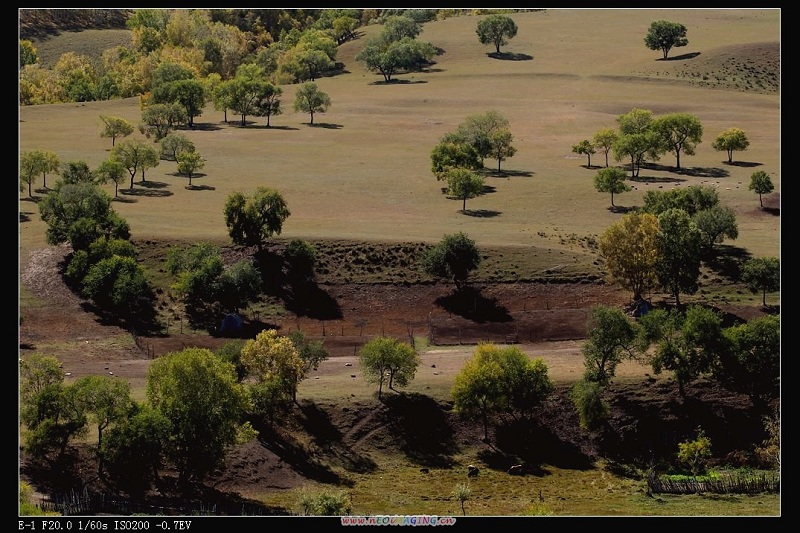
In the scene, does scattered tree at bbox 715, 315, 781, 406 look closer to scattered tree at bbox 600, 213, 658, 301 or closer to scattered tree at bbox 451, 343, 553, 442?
scattered tree at bbox 451, 343, 553, 442

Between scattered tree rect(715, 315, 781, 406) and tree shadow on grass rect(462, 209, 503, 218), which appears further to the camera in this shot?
tree shadow on grass rect(462, 209, 503, 218)

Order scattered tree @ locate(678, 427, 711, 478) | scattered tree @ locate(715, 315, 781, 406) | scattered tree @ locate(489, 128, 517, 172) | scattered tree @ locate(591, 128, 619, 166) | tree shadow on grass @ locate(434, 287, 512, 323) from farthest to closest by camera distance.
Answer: scattered tree @ locate(591, 128, 619, 166), scattered tree @ locate(489, 128, 517, 172), tree shadow on grass @ locate(434, 287, 512, 323), scattered tree @ locate(715, 315, 781, 406), scattered tree @ locate(678, 427, 711, 478)

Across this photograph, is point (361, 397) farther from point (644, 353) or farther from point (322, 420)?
point (644, 353)

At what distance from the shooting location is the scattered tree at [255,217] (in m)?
138

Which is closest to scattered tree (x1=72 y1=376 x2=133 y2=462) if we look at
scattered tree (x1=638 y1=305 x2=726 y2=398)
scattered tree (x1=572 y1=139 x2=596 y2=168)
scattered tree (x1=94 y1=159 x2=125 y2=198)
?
scattered tree (x1=638 y1=305 x2=726 y2=398)

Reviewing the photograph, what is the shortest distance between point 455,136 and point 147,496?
100507 mm

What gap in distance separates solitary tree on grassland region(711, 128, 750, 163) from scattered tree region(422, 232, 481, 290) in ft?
213

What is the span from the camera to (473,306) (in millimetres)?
130250

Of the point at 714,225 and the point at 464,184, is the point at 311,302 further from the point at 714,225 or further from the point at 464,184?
the point at 714,225

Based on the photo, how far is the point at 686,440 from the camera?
103m

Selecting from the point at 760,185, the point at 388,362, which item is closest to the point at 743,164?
the point at 760,185

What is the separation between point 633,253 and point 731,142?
64596mm

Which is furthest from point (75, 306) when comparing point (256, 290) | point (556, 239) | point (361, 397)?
point (556, 239)

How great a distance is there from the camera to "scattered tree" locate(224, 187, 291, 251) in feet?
454
